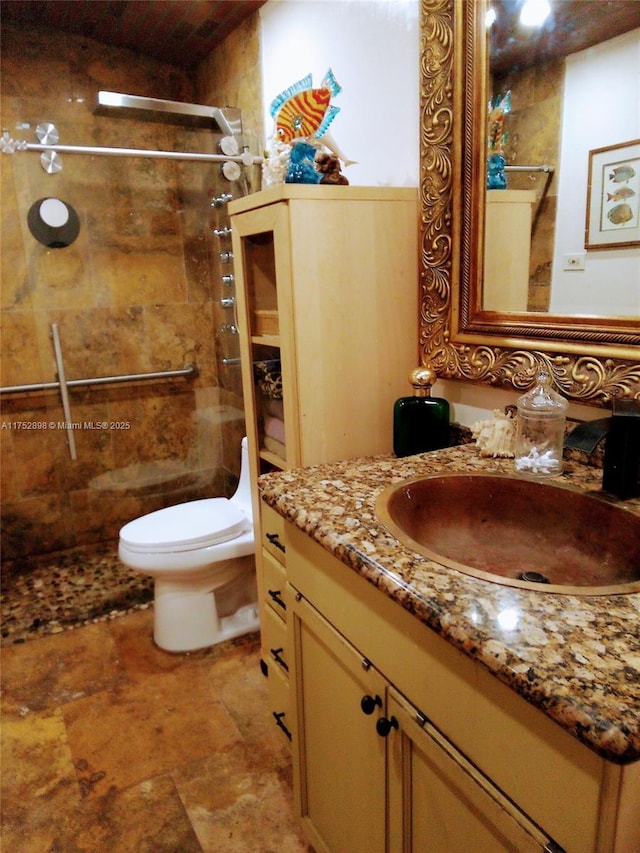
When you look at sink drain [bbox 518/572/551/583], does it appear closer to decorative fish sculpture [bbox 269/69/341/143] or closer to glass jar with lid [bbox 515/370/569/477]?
glass jar with lid [bbox 515/370/569/477]

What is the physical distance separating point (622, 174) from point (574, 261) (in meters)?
0.17

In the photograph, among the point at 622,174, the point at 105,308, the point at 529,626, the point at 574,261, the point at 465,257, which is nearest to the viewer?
the point at 529,626

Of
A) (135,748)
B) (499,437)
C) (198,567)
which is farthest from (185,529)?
(499,437)

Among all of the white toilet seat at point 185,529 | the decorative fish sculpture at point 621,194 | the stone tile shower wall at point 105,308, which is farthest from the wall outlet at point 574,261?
the stone tile shower wall at point 105,308

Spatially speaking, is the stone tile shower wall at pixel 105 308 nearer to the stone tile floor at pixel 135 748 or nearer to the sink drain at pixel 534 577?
the stone tile floor at pixel 135 748

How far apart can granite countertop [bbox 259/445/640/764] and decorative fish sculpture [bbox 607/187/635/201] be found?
20.5 inches

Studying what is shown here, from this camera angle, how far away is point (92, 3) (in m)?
2.25

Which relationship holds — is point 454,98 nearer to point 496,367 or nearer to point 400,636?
point 496,367

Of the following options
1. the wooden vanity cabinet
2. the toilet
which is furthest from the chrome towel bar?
the wooden vanity cabinet

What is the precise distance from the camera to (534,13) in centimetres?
120

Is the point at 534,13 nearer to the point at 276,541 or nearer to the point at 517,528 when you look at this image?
the point at 517,528

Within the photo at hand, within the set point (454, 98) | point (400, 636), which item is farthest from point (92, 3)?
point (400, 636)

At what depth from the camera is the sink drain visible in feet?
3.38

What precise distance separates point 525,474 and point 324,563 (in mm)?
438
